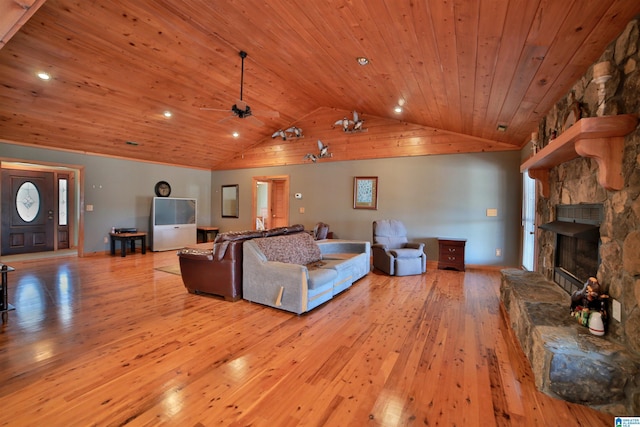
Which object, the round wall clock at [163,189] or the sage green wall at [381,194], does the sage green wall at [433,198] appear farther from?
the round wall clock at [163,189]

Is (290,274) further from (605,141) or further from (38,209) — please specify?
(38,209)

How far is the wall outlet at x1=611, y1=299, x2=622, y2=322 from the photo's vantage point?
190 centimetres

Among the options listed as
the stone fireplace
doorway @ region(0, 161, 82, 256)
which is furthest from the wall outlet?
doorway @ region(0, 161, 82, 256)

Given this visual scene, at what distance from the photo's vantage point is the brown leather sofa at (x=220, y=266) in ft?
11.9

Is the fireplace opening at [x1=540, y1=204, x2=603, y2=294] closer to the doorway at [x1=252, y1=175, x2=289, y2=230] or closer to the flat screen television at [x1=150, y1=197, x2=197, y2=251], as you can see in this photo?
the doorway at [x1=252, y1=175, x2=289, y2=230]

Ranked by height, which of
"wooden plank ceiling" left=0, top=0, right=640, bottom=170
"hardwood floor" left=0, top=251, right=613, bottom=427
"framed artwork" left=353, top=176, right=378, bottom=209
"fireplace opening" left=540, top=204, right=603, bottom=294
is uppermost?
"wooden plank ceiling" left=0, top=0, right=640, bottom=170

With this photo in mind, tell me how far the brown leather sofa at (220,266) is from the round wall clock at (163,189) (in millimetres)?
4987

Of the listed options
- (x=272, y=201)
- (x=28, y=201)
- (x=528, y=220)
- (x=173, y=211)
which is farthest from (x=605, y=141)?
(x=28, y=201)

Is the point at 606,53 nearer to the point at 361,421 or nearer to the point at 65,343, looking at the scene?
the point at 361,421

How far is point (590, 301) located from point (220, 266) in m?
3.60

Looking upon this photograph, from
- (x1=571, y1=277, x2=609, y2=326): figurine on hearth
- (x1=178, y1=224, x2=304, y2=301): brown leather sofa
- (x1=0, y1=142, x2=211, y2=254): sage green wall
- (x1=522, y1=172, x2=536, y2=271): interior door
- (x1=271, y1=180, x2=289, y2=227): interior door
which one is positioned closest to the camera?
(x1=571, y1=277, x2=609, y2=326): figurine on hearth

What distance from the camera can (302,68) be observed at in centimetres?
451

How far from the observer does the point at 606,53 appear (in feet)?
6.70

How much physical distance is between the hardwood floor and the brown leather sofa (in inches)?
6.4
